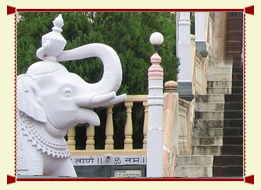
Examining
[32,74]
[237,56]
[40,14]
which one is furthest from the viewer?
[237,56]

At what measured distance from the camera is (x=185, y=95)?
19.1 meters

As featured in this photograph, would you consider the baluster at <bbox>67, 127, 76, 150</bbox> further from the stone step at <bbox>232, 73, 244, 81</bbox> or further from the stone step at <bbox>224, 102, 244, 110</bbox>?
the stone step at <bbox>232, 73, 244, 81</bbox>

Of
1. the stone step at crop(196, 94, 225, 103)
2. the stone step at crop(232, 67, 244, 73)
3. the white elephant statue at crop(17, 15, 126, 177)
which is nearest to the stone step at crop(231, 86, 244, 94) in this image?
the stone step at crop(196, 94, 225, 103)

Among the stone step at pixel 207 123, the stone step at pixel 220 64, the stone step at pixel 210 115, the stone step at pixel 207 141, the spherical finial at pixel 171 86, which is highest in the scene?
the stone step at pixel 220 64

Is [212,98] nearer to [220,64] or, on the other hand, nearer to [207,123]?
[207,123]

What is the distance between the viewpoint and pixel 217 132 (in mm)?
19000

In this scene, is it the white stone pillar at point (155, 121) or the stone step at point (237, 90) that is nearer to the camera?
the white stone pillar at point (155, 121)

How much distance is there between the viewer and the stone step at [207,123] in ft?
63.1

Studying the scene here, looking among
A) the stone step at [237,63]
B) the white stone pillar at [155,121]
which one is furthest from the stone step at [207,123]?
the stone step at [237,63]

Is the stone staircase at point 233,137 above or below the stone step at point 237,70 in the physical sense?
below

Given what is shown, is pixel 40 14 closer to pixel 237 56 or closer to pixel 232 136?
pixel 232 136

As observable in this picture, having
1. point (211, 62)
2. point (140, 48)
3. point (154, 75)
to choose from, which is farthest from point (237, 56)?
point (154, 75)

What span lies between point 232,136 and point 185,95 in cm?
86

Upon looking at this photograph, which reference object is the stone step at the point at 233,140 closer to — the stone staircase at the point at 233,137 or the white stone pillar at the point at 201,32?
the stone staircase at the point at 233,137
